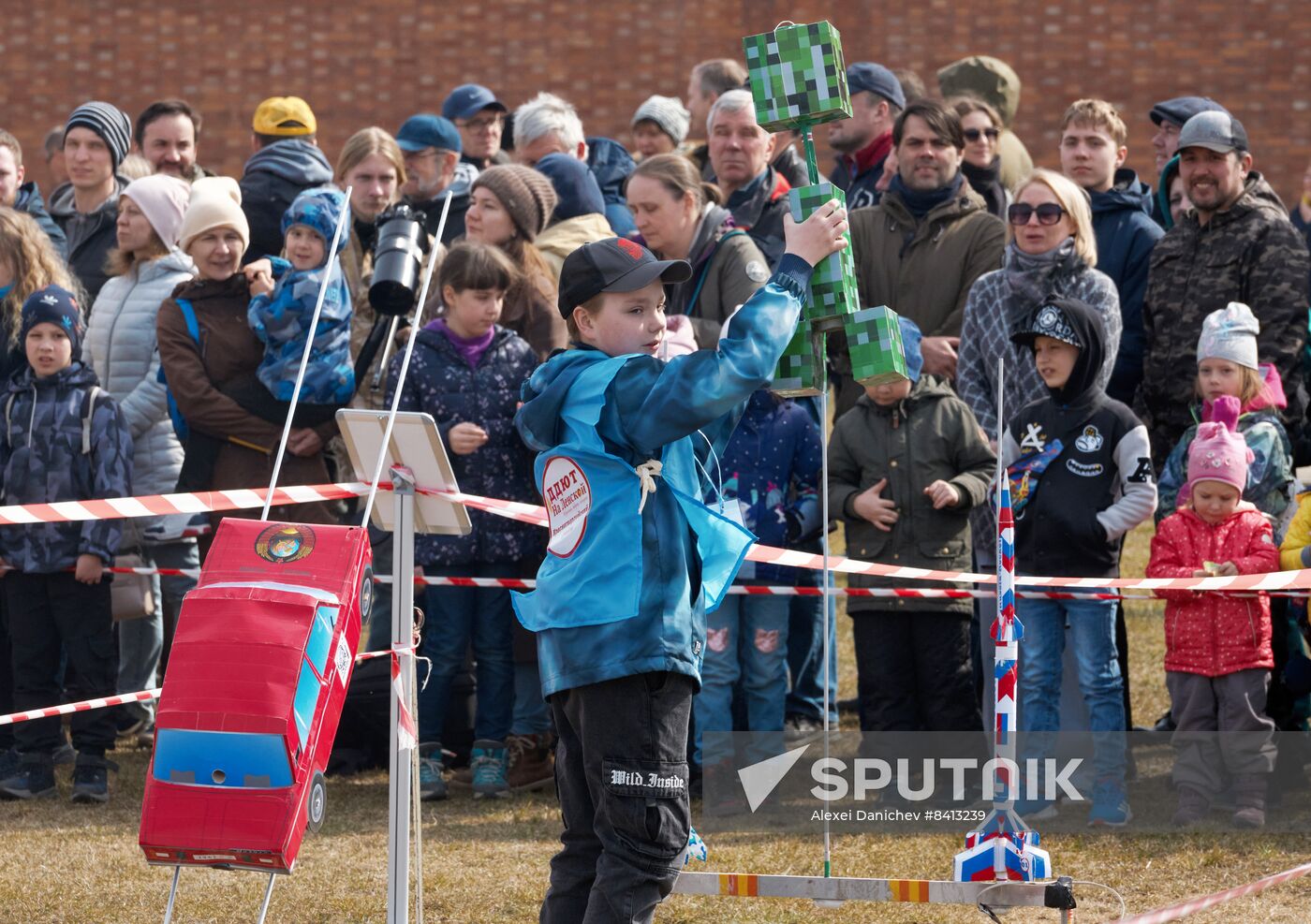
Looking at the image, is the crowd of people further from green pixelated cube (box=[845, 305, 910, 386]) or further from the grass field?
green pixelated cube (box=[845, 305, 910, 386])

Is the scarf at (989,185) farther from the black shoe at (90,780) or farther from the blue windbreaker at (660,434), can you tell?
the blue windbreaker at (660,434)

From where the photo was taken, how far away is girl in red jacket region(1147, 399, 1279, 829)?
6367 millimetres

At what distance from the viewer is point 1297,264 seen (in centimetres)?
735

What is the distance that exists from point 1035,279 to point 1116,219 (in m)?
1.22

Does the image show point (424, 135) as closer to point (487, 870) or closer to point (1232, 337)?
point (1232, 337)

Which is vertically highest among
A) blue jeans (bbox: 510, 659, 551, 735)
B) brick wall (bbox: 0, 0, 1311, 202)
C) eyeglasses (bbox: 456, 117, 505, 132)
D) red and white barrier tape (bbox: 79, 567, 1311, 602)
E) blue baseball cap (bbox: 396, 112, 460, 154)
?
brick wall (bbox: 0, 0, 1311, 202)

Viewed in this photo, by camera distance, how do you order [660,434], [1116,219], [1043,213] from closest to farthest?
1. [660,434]
2. [1043,213]
3. [1116,219]

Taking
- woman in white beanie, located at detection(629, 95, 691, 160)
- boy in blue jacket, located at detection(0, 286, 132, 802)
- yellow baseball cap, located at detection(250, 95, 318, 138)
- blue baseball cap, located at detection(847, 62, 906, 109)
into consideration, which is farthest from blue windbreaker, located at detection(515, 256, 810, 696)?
woman in white beanie, located at detection(629, 95, 691, 160)

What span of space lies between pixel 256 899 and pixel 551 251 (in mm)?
3369

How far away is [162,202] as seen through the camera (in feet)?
26.4

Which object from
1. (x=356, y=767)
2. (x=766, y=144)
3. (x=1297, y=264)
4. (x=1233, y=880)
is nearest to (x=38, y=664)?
(x=356, y=767)

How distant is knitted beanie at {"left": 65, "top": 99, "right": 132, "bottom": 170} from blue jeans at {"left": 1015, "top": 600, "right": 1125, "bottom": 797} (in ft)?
16.3

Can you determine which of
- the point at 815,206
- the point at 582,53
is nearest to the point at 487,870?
the point at 815,206

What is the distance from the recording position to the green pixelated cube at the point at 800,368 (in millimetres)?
4645
